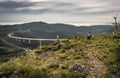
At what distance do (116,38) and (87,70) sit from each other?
16182mm

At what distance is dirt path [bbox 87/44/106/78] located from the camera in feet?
91.2

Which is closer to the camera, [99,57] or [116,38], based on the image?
[99,57]

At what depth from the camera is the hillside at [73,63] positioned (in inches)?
1099

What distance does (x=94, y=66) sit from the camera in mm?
29938

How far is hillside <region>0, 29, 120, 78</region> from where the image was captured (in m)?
27.9

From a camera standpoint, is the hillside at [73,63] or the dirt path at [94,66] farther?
the hillside at [73,63]

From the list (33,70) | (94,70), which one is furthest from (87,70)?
(33,70)

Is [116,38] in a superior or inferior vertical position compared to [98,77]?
superior

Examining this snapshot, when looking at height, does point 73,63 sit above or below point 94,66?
above

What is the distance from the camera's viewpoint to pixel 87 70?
28.7 metres

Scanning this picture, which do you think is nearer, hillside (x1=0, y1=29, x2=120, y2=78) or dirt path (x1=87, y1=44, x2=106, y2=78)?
dirt path (x1=87, y1=44, x2=106, y2=78)

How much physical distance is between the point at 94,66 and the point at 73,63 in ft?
8.79

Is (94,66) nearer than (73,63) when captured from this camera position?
Yes

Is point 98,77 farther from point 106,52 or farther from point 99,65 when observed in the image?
point 106,52
